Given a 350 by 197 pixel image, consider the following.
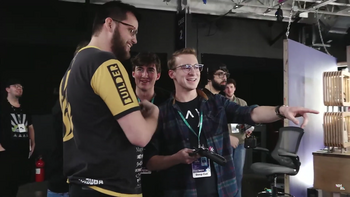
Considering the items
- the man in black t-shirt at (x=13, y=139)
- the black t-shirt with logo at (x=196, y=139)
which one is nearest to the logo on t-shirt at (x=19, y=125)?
the man in black t-shirt at (x=13, y=139)

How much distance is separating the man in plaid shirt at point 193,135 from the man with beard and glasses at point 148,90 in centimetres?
20

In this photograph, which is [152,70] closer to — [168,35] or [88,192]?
[88,192]

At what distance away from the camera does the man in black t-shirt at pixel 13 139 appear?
356cm

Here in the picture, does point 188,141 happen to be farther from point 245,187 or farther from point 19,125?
point 245,187

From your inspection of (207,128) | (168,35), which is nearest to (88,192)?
(207,128)

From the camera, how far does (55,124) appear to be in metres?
2.10

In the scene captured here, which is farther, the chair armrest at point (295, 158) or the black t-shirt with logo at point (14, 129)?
the black t-shirt with logo at point (14, 129)

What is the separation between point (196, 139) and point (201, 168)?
0.54 ft

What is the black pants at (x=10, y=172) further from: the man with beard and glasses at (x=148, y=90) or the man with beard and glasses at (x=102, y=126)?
the man with beard and glasses at (x=102, y=126)

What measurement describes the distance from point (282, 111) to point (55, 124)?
1571 mm

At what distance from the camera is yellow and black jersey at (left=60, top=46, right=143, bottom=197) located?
3.40ft

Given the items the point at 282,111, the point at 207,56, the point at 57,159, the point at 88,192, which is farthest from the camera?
the point at 207,56

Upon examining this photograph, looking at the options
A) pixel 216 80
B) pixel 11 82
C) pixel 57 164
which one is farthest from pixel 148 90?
pixel 11 82

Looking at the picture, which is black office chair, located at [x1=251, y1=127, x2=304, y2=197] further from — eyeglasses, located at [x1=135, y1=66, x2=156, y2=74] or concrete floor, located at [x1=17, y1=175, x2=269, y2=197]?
eyeglasses, located at [x1=135, y1=66, x2=156, y2=74]
